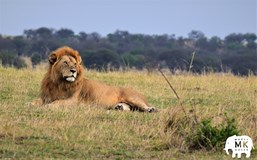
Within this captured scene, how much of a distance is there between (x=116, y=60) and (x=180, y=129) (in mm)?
24925

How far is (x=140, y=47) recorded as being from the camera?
159 feet

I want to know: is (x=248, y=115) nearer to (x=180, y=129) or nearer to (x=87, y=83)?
(x=180, y=129)

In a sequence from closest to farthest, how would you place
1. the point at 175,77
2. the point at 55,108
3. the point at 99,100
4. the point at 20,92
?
the point at 55,108 → the point at 99,100 → the point at 20,92 → the point at 175,77

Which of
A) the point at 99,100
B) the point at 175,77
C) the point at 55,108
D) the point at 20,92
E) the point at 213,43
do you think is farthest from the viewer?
the point at 213,43

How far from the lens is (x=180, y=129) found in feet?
28.0

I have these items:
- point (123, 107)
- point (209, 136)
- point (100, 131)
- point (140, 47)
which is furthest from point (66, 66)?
point (140, 47)

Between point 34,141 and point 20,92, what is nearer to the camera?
point 34,141

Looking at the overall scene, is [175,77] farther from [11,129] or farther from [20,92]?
[11,129]

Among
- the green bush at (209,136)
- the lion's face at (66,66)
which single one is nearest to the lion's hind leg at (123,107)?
the lion's face at (66,66)

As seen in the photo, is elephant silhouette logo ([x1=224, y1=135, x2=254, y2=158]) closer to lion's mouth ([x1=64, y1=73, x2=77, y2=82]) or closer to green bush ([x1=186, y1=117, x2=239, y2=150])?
green bush ([x1=186, y1=117, x2=239, y2=150])

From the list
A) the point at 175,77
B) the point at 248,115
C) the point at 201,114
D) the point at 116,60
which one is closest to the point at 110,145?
the point at 201,114

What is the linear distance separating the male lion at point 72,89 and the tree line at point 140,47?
1850cm

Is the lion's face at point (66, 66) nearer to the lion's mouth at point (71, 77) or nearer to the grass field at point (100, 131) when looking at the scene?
the lion's mouth at point (71, 77)

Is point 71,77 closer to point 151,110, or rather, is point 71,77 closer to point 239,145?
point 151,110
